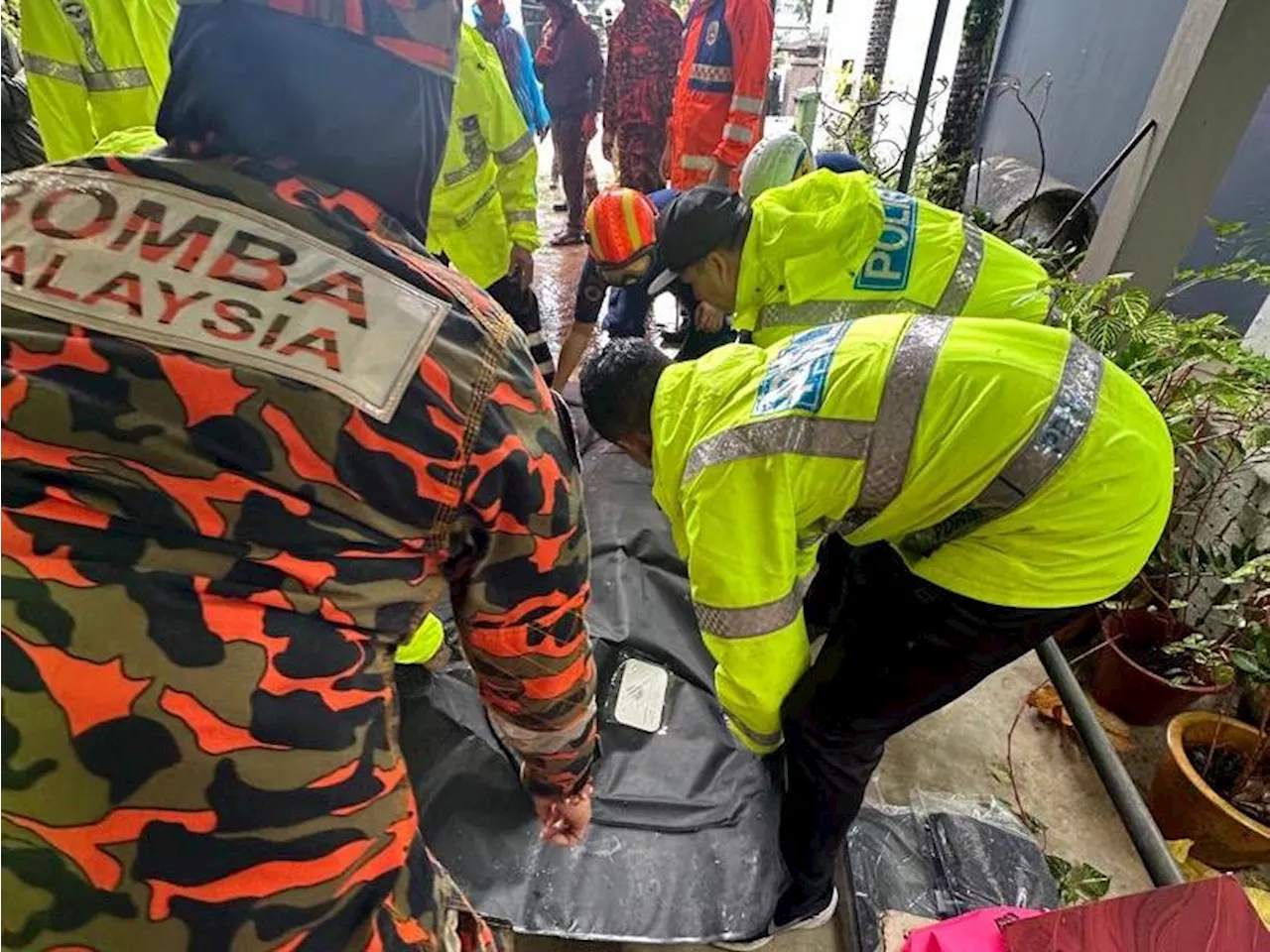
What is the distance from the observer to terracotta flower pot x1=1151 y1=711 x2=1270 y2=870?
1.77 metres

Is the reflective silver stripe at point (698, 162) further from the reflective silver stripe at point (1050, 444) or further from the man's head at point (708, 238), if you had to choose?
the reflective silver stripe at point (1050, 444)

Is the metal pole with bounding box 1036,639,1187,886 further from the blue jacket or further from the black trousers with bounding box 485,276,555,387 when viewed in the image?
the blue jacket

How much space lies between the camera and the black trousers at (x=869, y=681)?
133 cm

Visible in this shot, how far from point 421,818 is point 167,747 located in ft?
4.10

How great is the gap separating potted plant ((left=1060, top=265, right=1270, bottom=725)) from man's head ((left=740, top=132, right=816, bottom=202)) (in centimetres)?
115

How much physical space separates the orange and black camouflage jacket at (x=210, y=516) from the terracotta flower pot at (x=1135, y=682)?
221 cm

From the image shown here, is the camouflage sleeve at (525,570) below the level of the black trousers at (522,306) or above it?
above

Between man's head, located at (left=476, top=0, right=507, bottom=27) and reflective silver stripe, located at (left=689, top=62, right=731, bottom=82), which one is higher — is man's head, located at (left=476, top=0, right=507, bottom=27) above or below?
above

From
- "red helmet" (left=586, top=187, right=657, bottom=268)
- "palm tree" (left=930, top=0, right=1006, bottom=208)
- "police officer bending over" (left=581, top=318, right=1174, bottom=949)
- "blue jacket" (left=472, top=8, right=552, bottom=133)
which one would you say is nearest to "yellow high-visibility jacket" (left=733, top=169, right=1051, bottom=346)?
"police officer bending over" (left=581, top=318, right=1174, bottom=949)

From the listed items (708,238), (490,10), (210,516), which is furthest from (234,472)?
(490,10)

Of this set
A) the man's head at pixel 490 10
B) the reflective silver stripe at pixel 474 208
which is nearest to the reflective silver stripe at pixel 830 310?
the reflective silver stripe at pixel 474 208

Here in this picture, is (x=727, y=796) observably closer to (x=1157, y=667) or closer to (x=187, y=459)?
(x=1157, y=667)

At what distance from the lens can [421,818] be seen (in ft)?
5.43

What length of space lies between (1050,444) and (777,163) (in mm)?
2087
